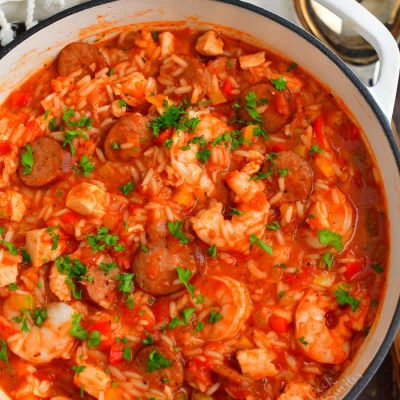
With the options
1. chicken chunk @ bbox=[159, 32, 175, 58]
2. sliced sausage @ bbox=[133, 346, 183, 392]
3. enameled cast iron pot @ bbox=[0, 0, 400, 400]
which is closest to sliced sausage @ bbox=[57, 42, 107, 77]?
enameled cast iron pot @ bbox=[0, 0, 400, 400]

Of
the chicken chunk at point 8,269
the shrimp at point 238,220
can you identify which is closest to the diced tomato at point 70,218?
the chicken chunk at point 8,269

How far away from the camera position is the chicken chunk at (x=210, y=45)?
5.05 m

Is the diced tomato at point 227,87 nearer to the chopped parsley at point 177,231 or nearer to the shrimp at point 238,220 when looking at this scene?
the shrimp at point 238,220

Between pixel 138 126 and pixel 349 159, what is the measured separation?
1.53 m

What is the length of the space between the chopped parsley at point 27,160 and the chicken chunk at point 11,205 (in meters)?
0.17

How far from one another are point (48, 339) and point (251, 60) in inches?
95.9

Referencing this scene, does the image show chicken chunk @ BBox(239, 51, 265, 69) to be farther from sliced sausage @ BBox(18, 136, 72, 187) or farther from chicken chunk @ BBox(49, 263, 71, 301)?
chicken chunk @ BBox(49, 263, 71, 301)

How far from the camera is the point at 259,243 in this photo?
4.70m

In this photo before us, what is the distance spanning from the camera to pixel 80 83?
506cm

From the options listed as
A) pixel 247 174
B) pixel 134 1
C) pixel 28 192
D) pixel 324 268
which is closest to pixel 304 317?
pixel 324 268

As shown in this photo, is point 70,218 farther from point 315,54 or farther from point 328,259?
point 315,54

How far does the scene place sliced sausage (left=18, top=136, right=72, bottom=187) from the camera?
16.1ft

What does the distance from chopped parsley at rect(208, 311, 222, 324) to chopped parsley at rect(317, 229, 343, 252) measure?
858 mm

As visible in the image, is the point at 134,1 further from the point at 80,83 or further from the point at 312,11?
the point at 312,11
